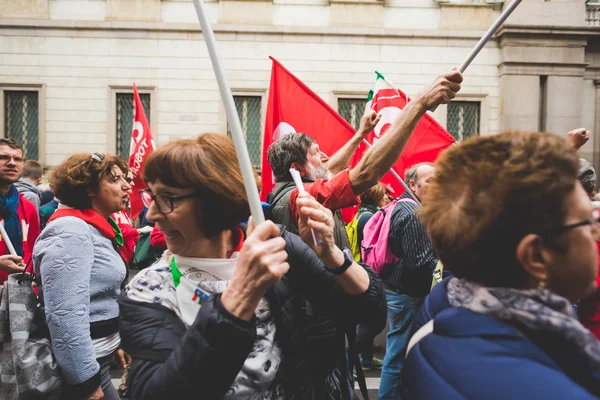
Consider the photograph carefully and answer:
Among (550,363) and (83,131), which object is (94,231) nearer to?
(550,363)

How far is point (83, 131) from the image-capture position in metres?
11.8

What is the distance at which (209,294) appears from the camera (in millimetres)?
1341

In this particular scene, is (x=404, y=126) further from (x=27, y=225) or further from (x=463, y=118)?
(x=463, y=118)

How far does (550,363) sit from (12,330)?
2.13 metres

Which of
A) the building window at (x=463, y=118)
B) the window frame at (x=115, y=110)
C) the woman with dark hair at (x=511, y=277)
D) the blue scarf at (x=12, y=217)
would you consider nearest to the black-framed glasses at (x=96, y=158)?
the blue scarf at (x=12, y=217)

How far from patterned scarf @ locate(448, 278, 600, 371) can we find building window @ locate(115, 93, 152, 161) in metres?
11.8

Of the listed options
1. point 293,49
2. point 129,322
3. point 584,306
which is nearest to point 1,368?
point 129,322

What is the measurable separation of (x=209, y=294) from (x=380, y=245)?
8.08ft

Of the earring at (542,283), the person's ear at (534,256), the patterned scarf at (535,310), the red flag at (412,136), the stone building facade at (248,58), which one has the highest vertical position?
the stone building facade at (248,58)

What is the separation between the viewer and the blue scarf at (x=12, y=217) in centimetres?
336

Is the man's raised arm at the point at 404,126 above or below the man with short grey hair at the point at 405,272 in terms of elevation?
above

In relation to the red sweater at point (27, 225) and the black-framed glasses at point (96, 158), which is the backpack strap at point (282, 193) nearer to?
the black-framed glasses at point (96, 158)

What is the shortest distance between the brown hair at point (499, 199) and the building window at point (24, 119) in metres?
12.8

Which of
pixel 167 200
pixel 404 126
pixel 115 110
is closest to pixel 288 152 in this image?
pixel 404 126
